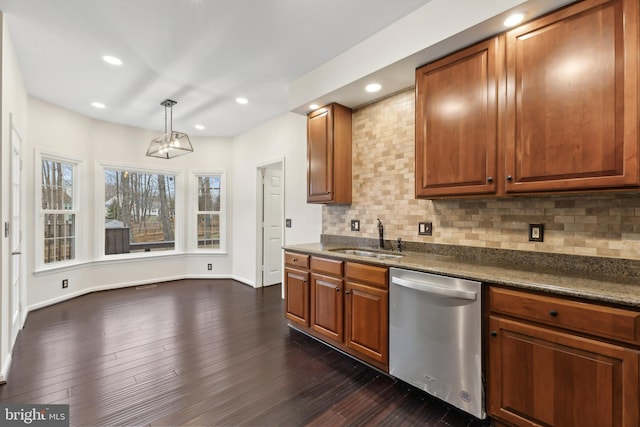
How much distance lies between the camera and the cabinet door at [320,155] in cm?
315

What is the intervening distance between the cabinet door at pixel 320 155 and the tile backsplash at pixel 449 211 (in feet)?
1.05

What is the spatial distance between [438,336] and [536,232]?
994mm

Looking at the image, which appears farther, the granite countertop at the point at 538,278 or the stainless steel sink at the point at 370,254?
the stainless steel sink at the point at 370,254

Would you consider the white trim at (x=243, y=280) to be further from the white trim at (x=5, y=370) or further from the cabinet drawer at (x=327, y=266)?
the white trim at (x=5, y=370)

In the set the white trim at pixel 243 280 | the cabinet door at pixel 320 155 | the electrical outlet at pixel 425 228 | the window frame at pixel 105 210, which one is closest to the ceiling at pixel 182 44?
the cabinet door at pixel 320 155

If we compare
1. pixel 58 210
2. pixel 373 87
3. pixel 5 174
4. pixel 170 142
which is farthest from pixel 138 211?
pixel 373 87

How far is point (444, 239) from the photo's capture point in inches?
98.7

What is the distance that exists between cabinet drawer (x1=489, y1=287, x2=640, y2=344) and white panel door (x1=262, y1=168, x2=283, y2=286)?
153 inches

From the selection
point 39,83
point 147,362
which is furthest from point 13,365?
point 39,83

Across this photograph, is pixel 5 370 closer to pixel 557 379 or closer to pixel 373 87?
pixel 557 379

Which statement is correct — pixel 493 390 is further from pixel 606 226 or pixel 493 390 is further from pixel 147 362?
pixel 147 362

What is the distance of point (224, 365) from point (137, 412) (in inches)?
27.3

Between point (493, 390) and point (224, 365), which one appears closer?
point (493, 390)
